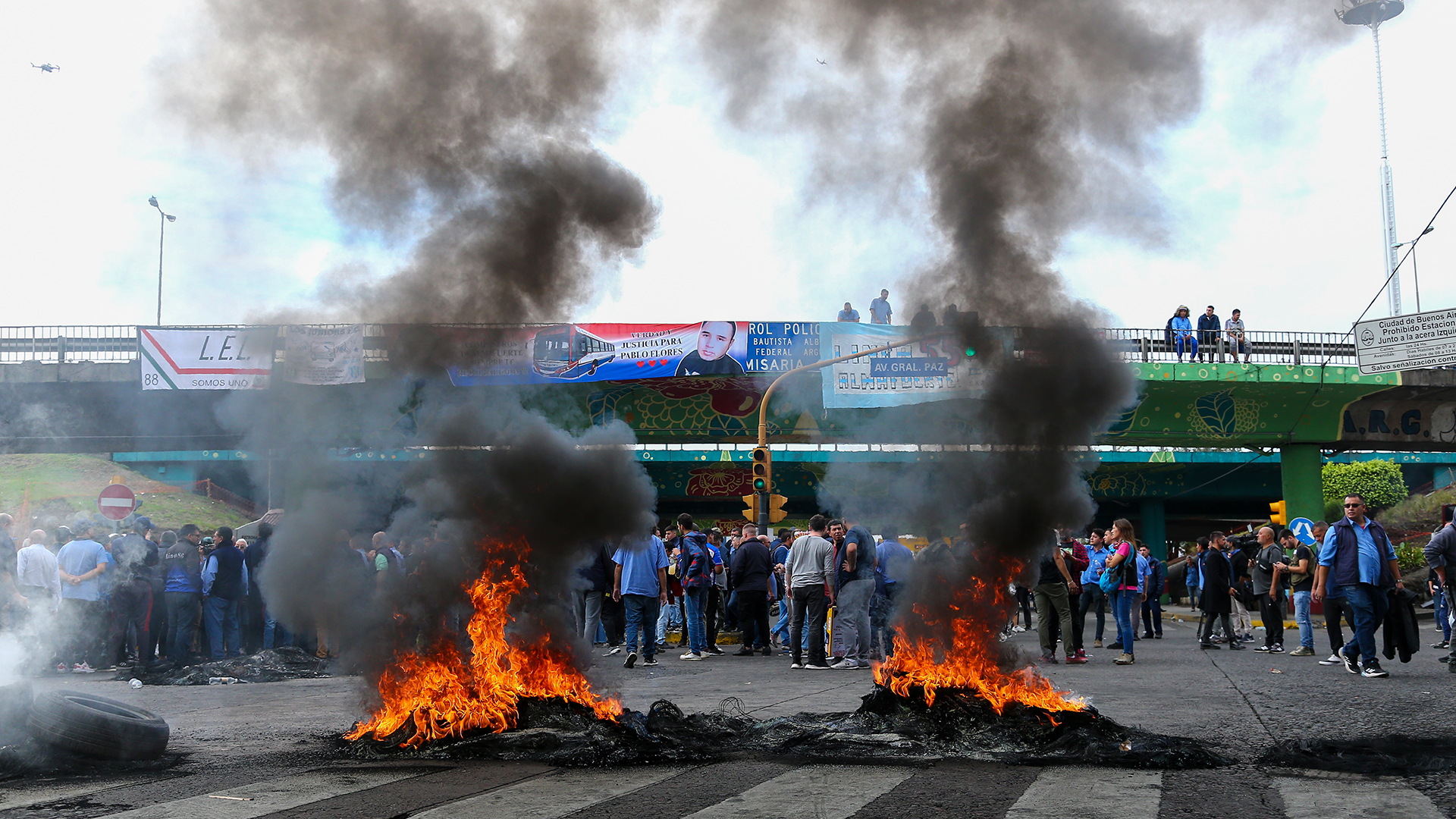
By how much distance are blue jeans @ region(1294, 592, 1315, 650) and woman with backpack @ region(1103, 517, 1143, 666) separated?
1820 mm

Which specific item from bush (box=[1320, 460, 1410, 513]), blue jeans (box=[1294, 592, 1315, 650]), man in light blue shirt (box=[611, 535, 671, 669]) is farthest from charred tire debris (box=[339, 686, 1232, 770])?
bush (box=[1320, 460, 1410, 513])

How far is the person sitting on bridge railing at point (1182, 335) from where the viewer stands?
25406 millimetres

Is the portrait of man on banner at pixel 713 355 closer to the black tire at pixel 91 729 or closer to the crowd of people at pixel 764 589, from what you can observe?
the crowd of people at pixel 764 589

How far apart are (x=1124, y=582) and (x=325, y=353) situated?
9857mm

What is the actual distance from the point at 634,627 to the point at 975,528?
19.1 ft

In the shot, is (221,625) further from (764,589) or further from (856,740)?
(856,740)

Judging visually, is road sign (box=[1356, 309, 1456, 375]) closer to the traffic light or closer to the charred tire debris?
the traffic light

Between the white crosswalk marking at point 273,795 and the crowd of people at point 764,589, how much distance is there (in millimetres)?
5147

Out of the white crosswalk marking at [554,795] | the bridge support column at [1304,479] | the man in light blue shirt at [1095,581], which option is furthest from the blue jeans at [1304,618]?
the bridge support column at [1304,479]

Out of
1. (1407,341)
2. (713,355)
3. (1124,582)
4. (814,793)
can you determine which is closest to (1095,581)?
(1124,582)

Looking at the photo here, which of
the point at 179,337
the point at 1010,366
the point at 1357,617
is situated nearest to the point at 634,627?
the point at 1010,366

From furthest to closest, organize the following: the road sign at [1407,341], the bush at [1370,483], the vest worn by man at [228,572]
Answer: the bush at [1370,483] < the road sign at [1407,341] < the vest worn by man at [228,572]

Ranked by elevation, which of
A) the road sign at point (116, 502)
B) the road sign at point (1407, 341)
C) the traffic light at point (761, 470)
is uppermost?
the road sign at point (1407, 341)

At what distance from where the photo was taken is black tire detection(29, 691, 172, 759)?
574cm
